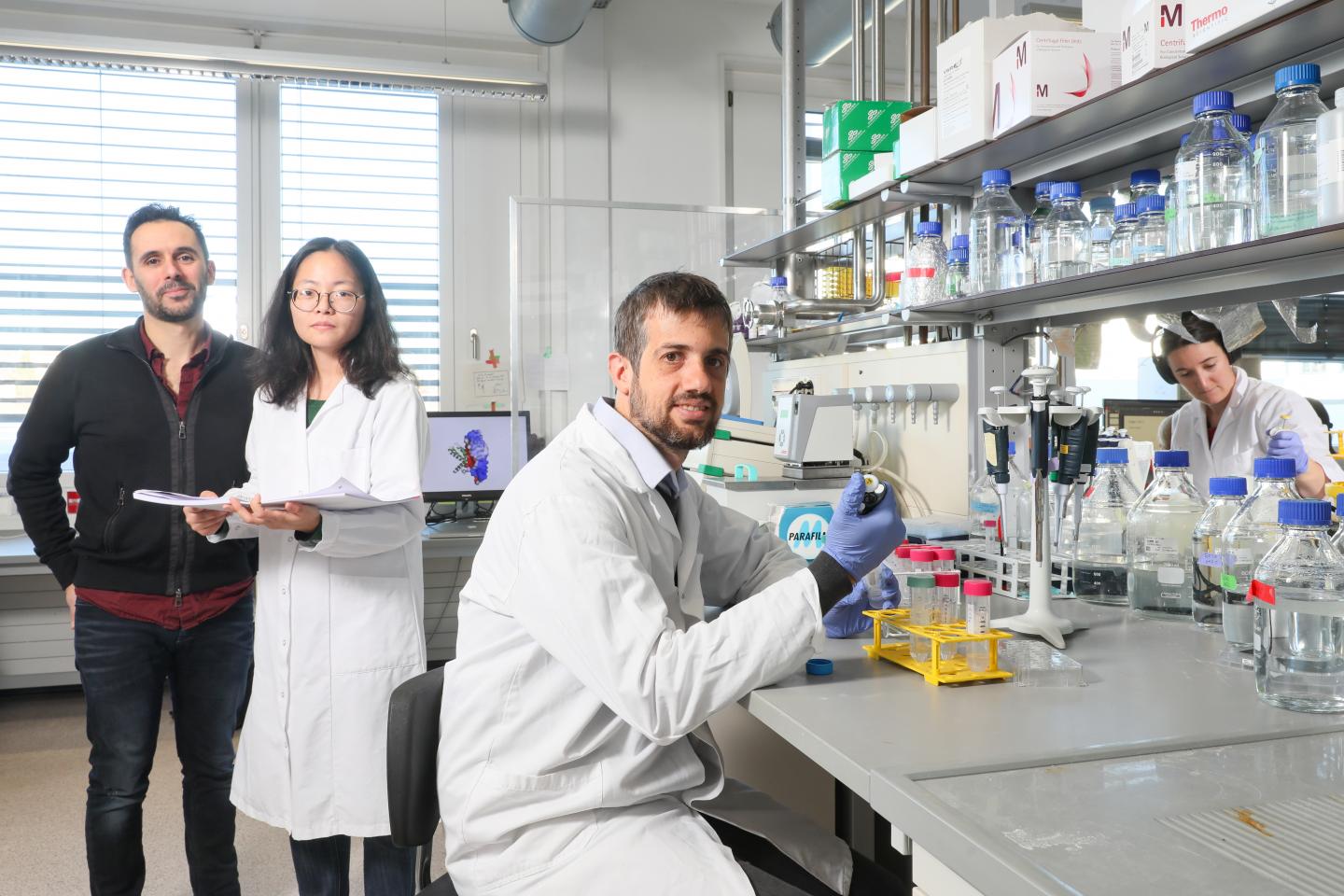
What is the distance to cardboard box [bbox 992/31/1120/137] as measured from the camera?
5.21ft

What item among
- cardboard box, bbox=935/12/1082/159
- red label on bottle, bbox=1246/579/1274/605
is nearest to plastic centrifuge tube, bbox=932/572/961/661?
red label on bottle, bbox=1246/579/1274/605

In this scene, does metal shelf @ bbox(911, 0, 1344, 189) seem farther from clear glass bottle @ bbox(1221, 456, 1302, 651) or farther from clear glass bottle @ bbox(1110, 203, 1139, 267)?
clear glass bottle @ bbox(1221, 456, 1302, 651)

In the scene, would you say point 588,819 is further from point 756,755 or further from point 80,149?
point 80,149

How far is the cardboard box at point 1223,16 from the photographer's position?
1186mm

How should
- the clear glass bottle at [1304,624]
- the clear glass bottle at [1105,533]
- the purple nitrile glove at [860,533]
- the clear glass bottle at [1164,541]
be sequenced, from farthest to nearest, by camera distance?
1. the clear glass bottle at [1105,533]
2. the clear glass bottle at [1164,541]
3. the purple nitrile glove at [860,533]
4. the clear glass bottle at [1304,624]

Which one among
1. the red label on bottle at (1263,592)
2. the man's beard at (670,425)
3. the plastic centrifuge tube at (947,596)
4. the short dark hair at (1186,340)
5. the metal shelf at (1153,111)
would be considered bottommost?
the plastic centrifuge tube at (947,596)

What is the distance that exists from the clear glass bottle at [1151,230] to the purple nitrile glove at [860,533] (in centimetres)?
66

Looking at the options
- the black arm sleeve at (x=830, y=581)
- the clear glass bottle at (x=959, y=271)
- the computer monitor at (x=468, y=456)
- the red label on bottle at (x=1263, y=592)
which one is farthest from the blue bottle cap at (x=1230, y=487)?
the computer monitor at (x=468, y=456)

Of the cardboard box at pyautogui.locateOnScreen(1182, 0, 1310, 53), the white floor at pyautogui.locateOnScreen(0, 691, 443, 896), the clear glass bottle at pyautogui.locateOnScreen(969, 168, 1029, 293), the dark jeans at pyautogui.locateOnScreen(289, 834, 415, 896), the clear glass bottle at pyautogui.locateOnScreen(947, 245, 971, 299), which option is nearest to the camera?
the cardboard box at pyautogui.locateOnScreen(1182, 0, 1310, 53)

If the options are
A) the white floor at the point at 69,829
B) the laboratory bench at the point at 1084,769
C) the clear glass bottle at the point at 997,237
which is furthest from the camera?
the white floor at the point at 69,829

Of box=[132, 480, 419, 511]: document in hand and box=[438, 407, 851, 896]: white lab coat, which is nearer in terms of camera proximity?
box=[438, 407, 851, 896]: white lab coat

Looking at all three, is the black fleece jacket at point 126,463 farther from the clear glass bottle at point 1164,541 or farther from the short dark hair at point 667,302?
the clear glass bottle at point 1164,541

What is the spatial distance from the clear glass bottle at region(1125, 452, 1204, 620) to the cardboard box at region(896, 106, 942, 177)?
2.46ft

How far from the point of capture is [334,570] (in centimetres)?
179
